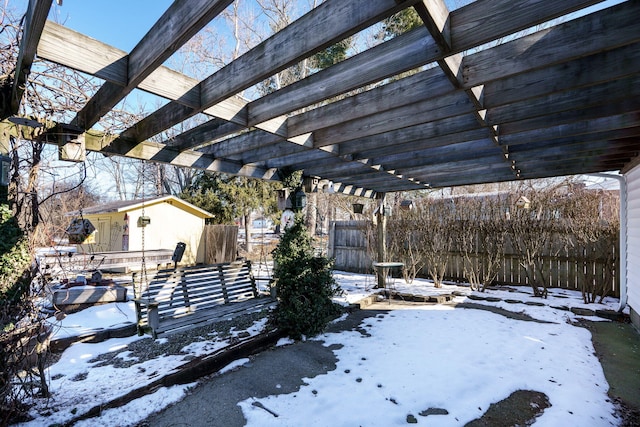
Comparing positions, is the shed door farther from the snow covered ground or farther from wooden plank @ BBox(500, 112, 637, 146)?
wooden plank @ BBox(500, 112, 637, 146)

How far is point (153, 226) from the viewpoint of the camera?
11797 mm

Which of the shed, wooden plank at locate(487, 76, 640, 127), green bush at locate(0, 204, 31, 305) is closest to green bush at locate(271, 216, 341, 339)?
green bush at locate(0, 204, 31, 305)

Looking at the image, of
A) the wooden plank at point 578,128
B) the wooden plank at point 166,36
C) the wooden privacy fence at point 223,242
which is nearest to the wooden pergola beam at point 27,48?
the wooden plank at point 166,36

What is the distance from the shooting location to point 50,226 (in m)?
2.46

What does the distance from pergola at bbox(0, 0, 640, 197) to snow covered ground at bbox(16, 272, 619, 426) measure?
7.03ft

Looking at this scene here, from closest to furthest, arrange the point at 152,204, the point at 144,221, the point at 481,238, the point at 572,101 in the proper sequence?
the point at 572,101 < the point at 481,238 < the point at 144,221 < the point at 152,204

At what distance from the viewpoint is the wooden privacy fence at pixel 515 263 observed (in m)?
5.80

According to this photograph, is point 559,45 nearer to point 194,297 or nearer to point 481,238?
point 194,297

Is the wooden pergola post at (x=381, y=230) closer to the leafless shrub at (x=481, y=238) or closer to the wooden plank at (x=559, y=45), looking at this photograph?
the leafless shrub at (x=481, y=238)

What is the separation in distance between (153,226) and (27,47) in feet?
36.8

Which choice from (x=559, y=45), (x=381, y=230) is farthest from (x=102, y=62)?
(x=381, y=230)

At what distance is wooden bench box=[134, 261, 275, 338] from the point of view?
136 inches

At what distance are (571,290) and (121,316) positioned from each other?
8430mm

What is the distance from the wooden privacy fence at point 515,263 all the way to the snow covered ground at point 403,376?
2017mm
